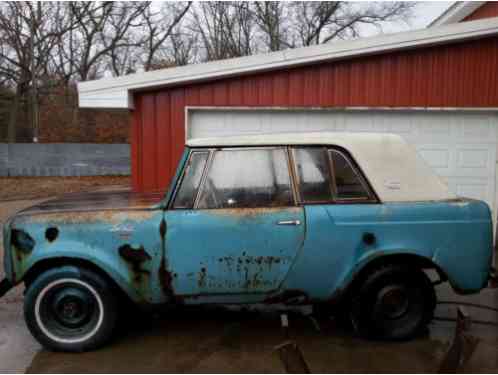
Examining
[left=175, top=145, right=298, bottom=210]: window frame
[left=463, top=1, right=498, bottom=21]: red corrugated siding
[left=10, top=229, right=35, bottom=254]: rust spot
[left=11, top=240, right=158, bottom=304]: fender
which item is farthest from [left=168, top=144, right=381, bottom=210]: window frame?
[left=463, top=1, right=498, bottom=21]: red corrugated siding

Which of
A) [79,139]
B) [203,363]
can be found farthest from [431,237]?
[79,139]

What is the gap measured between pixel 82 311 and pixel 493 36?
7.40 m

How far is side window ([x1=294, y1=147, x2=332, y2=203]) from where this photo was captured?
3389mm

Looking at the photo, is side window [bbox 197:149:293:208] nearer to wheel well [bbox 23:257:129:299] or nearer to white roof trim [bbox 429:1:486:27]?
wheel well [bbox 23:257:129:299]

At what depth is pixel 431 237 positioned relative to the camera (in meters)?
3.33

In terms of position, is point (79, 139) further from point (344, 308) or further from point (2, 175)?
point (344, 308)

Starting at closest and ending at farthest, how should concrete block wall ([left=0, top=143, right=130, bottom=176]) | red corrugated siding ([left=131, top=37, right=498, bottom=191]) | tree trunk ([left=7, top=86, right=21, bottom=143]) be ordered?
red corrugated siding ([left=131, top=37, right=498, bottom=191]) → concrete block wall ([left=0, top=143, right=130, bottom=176]) → tree trunk ([left=7, top=86, right=21, bottom=143])

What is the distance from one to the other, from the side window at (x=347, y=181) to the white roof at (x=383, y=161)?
0.08 meters

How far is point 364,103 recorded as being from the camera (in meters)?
6.64

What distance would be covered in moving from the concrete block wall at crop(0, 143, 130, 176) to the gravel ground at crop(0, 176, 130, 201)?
58cm

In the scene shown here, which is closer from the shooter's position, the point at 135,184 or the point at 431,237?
the point at 431,237

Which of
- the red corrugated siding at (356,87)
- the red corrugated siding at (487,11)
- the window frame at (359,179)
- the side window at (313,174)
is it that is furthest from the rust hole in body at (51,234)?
the red corrugated siding at (487,11)

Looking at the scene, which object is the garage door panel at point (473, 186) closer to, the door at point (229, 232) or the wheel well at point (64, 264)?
the door at point (229, 232)

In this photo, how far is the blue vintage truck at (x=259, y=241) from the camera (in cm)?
327
